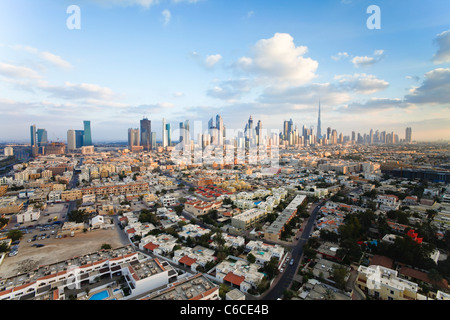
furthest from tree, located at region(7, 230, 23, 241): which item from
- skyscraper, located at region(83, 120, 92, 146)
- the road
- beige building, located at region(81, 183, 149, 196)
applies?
skyscraper, located at region(83, 120, 92, 146)

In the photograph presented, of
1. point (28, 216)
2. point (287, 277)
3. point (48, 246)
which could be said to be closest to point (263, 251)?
point (287, 277)

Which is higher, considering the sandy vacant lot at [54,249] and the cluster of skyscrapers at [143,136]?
the cluster of skyscrapers at [143,136]

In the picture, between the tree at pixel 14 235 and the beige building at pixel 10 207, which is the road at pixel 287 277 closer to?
the tree at pixel 14 235

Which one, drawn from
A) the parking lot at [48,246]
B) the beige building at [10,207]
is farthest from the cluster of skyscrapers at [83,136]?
the parking lot at [48,246]

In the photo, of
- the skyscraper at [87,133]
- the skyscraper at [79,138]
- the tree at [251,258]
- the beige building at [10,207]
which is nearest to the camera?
the tree at [251,258]

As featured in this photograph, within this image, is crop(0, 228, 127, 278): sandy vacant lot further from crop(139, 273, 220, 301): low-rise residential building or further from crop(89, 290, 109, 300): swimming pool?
crop(139, 273, 220, 301): low-rise residential building

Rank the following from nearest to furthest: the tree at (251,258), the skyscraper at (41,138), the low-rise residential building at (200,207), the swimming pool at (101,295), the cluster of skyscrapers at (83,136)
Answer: the swimming pool at (101,295)
the tree at (251,258)
the low-rise residential building at (200,207)
the skyscraper at (41,138)
the cluster of skyscrapers at (83,136)
